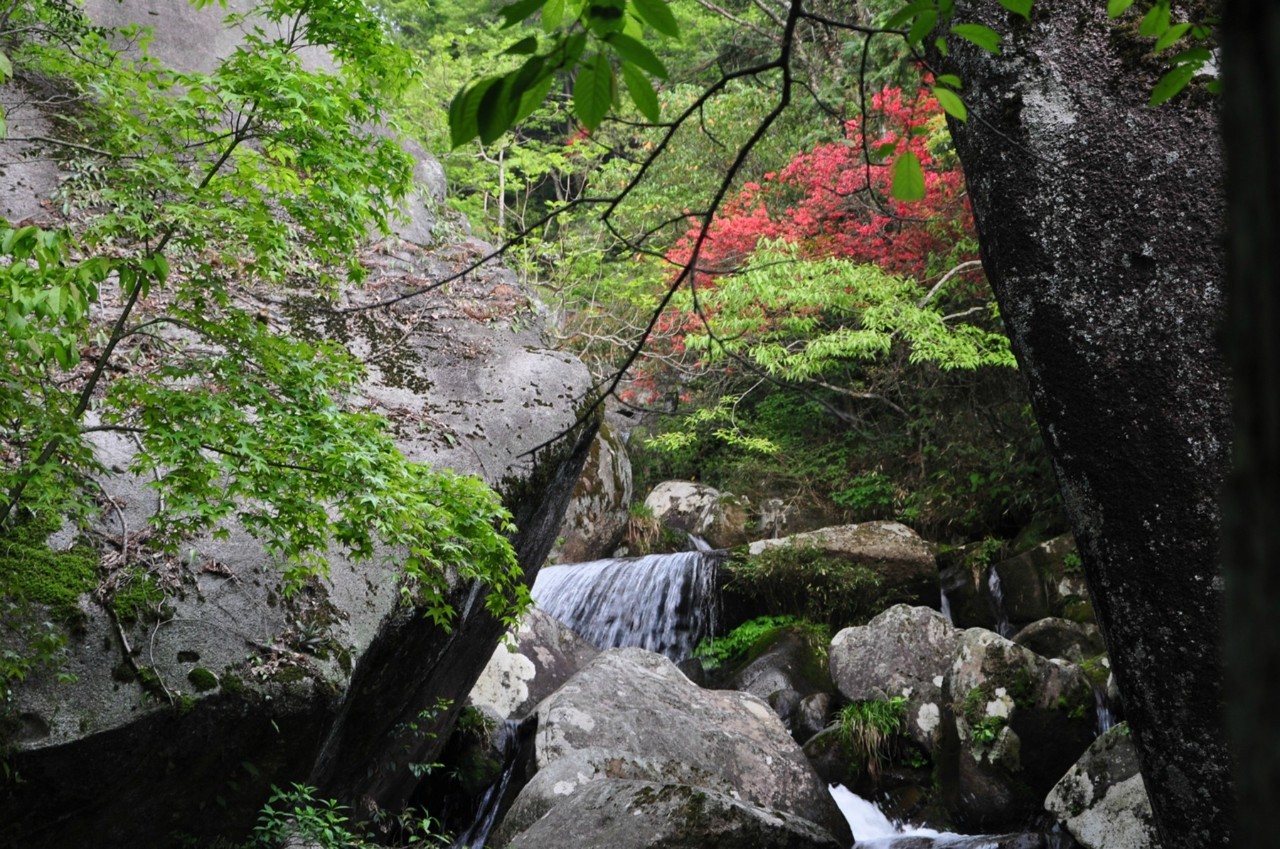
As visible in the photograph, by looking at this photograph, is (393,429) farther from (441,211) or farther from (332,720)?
(441,211)

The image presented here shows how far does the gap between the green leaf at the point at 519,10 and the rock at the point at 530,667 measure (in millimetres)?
7482

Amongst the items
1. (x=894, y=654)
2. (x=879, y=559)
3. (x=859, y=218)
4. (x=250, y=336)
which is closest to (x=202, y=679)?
(x=250, y=336)

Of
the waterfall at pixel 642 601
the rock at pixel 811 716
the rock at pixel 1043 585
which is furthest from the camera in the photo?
the waterfall at pixel 642 601

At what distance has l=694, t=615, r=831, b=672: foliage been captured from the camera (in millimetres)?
10461

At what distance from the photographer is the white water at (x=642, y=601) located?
11.6 m

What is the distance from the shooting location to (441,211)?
9875 mm

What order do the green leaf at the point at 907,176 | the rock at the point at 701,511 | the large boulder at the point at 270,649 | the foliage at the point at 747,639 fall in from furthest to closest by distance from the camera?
the rock at the point at 701,511, the foliage at the point at 747,639, the large boulder at the point at 270,649, the green leaf at the point at 907,176

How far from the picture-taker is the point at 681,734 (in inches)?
276

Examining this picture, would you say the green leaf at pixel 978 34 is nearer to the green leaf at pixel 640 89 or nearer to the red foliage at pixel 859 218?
the green leaf at pixel 640 89

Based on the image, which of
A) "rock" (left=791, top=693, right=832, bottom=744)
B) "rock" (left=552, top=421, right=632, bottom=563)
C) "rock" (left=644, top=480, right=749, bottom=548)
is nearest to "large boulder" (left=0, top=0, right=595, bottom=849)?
"rock" (left=791, top=693, right=832, bottom=744)

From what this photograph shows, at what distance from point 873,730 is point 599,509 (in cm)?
598

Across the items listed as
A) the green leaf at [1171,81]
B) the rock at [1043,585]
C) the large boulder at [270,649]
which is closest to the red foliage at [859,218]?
the rock at [1043,585]

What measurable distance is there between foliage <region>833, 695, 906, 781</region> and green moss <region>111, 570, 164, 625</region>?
614cm

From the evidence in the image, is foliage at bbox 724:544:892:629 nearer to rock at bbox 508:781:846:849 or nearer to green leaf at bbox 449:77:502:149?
rock at bbox 508:781:846:849
